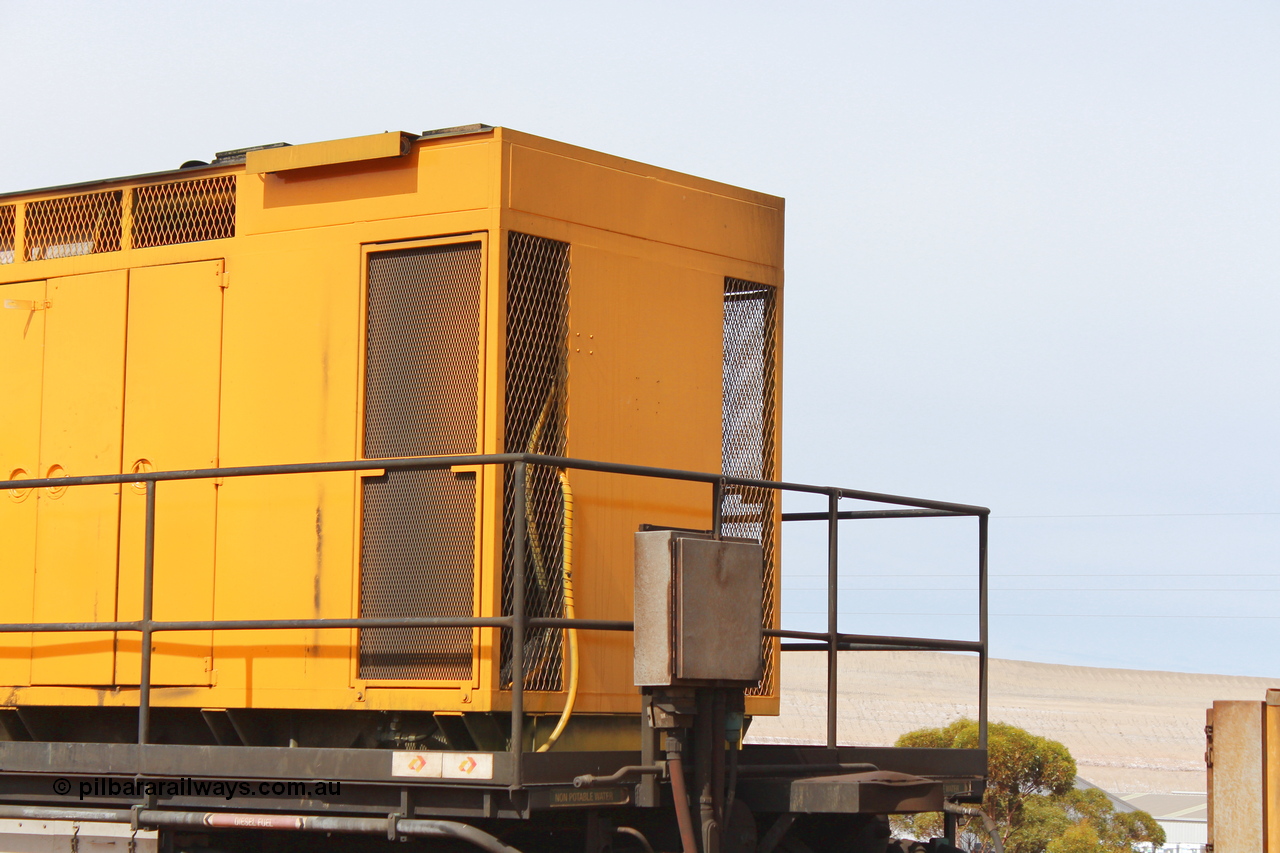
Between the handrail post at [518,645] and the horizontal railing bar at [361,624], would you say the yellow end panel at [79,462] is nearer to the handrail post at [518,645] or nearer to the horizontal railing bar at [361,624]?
the horizontal railing bar at [361,624]

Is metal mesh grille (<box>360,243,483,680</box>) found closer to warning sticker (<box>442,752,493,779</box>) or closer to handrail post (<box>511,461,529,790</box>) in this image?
warning sticker (<box>442,752,493,779</box>)

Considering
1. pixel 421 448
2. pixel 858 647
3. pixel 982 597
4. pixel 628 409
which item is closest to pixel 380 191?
pixel 421 448

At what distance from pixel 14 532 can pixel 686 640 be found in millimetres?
3952

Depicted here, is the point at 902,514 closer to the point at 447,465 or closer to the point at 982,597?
the point at 982,597

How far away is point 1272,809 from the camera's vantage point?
22.8 feet

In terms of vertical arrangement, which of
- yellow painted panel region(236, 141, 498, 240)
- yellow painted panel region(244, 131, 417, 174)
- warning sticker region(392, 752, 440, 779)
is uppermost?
yellow painted panel region(244, 131, 417, 174)

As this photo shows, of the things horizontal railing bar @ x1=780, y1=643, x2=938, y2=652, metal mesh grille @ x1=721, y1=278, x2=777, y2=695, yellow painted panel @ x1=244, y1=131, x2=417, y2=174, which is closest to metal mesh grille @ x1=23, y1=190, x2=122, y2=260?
yellow painted panel @ x1=244, y1=131, x2=417, y2=174

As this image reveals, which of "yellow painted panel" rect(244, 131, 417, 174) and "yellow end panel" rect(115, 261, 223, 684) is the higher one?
"yellow painted panel" rect(244, 131, 417, 174)

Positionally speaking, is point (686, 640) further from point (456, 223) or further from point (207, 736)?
point (207, 736)

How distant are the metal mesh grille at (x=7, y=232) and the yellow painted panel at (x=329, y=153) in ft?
5.83

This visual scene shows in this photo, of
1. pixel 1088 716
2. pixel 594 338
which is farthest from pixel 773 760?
pixel 1088 716

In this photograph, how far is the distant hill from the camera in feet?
188

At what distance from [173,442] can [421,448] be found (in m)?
1.50

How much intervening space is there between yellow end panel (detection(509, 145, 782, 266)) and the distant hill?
41391 millimetres
